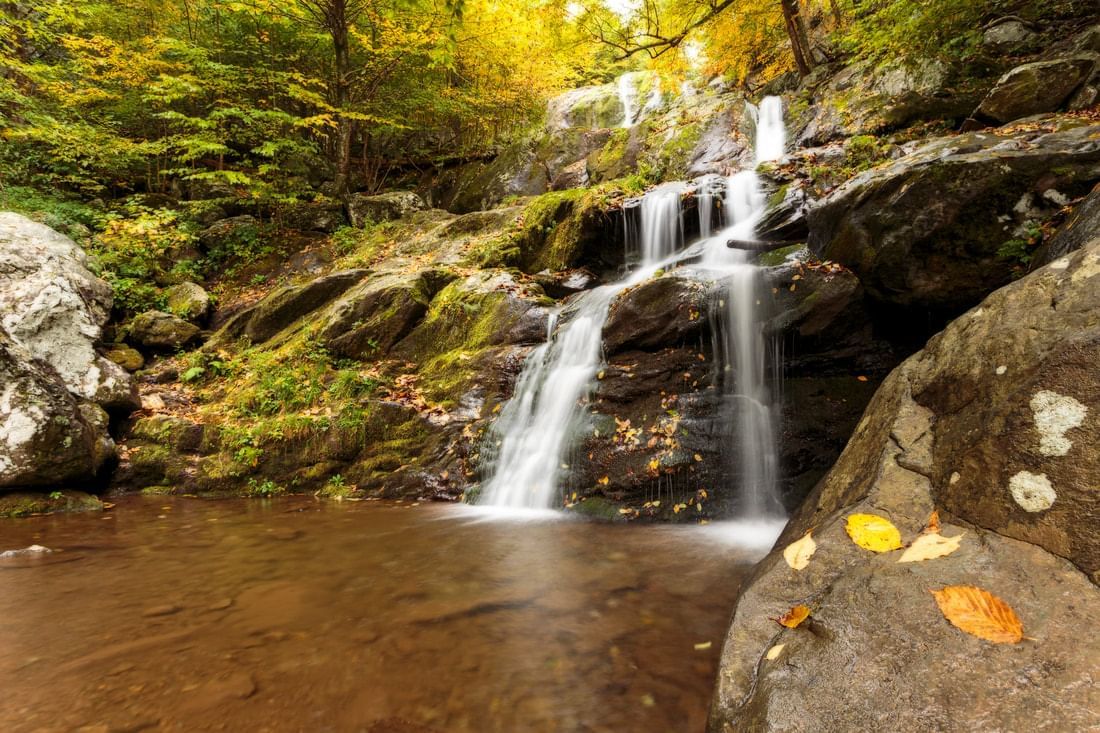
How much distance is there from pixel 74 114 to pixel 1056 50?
18058 mm

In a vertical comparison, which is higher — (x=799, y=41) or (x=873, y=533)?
(x=799, y=41)

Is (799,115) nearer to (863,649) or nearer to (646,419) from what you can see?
(646,419)

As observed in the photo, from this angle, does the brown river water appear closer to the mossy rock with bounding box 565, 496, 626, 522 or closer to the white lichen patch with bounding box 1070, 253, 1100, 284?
the mossy rock with bounding box 565, 496, 626, 522

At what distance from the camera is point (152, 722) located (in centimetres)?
176

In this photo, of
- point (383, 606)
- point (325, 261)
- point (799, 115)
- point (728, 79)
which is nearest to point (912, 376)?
point (383, 606)

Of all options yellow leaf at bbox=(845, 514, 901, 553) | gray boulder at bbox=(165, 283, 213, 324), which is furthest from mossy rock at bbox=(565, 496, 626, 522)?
gray boulder at bbox=(165, 283, 213, 324)

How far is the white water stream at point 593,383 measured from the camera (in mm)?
4633

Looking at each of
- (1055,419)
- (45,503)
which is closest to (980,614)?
(1055,419)

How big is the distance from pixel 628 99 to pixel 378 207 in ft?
29.2

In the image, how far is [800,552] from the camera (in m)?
2.01

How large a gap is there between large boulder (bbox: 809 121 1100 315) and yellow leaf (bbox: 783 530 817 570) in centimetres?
350

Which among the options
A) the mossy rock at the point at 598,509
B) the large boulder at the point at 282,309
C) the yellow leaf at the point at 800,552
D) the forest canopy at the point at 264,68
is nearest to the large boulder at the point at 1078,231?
the yellow leaf at the point at 800,552

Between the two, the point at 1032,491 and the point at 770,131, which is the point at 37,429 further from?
the point at 770,131

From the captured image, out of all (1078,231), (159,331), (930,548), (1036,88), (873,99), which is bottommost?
(930,548)
